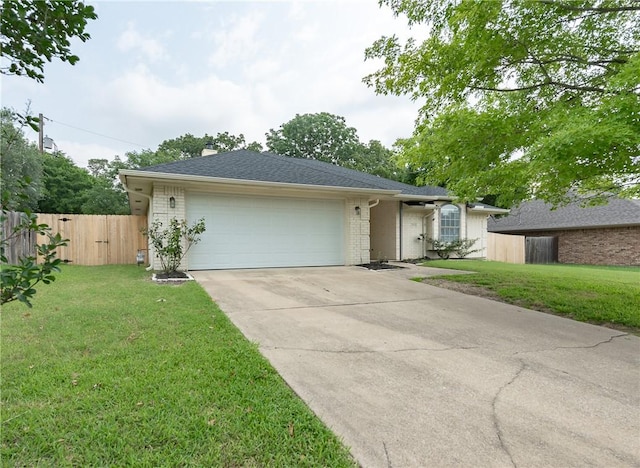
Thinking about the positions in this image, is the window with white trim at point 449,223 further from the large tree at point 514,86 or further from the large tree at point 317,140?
the large tree at point 317,140

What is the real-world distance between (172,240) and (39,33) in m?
7.08

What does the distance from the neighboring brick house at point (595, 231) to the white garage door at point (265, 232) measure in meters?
10.9

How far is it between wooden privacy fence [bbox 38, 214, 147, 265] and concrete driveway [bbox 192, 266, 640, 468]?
9.30 m

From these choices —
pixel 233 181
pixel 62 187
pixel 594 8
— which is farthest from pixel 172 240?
pixel 62 187

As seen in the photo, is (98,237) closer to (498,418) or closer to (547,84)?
(498,418)

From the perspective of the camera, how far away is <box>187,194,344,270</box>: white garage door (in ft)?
30.3

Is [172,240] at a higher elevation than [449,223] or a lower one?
lower

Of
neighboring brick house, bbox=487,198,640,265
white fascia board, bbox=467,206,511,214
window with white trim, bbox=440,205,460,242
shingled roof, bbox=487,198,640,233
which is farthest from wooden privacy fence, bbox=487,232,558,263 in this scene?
window with white trim, bbox=440,205,460,242

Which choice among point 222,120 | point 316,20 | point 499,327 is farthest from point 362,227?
point 222,120

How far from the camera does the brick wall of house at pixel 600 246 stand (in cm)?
1734

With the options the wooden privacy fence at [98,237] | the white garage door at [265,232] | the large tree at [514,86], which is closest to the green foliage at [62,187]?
the wooden privacy fence at [98,237]

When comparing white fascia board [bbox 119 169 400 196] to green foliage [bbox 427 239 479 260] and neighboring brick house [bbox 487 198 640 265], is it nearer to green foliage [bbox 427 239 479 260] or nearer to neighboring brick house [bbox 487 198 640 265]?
green foliage [bbox 427 239 479 260]

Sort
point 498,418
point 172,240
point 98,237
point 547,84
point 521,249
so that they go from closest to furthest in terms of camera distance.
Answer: point 498,418, point 547,84, point 172,240, point 98,237, point 521,249

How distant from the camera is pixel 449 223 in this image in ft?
44.6
